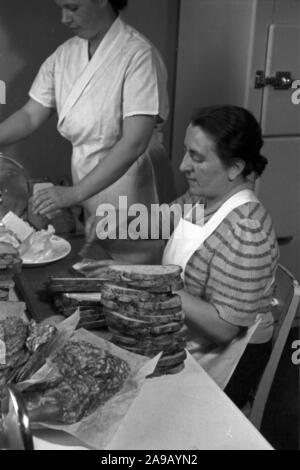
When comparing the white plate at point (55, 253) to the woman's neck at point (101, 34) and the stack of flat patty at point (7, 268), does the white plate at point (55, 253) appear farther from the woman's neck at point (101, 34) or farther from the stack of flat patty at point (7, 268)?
the woman's neck at point (101, 34)

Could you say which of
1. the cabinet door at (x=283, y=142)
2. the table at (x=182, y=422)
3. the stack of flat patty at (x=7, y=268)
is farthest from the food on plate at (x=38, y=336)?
the cabinet door at (x=283, y=142)

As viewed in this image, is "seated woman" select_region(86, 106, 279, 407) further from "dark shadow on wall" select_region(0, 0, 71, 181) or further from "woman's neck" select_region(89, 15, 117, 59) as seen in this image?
"dark shadow on wall" select_region(0, 0, 71, 181)

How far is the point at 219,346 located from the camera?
1479 mm

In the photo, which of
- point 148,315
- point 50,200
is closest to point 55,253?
point 50,200

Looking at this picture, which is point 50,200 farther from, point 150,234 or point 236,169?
point 236,169

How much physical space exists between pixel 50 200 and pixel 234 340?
706mm

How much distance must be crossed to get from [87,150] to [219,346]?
3.09 ft

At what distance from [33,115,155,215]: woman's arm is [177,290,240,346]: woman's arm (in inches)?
23.6

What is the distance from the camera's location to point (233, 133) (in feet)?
4.83

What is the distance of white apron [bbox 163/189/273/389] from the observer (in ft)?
4.75

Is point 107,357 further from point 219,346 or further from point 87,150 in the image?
point 87,150

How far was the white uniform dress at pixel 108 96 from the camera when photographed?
1980mm

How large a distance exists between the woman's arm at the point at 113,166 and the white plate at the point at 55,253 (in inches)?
4.8

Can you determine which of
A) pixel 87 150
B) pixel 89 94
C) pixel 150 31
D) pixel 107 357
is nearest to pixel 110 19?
pixel 89 94
